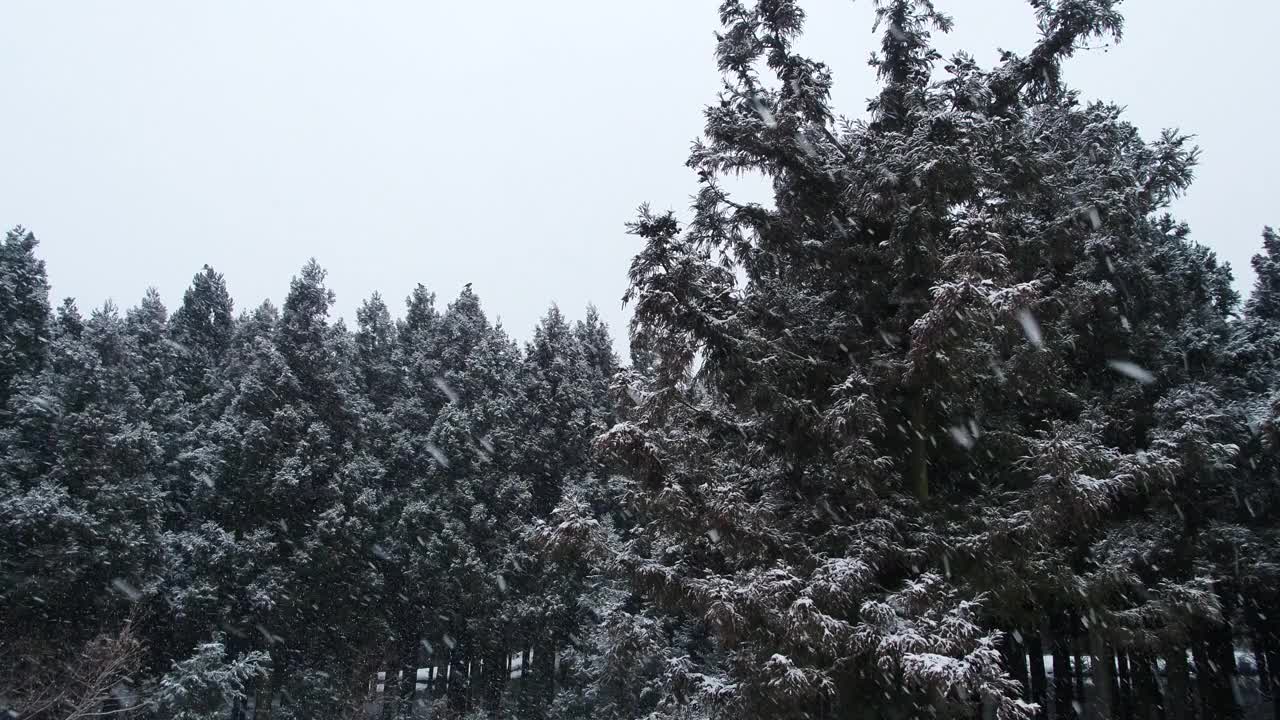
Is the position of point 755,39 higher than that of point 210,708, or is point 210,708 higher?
point 755,39

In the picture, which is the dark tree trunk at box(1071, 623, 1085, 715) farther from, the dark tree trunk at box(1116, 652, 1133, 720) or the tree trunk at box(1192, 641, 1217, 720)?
the tree trunk at box(1192, 641, 1217, 720)

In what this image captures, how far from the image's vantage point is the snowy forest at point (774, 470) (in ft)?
31.7

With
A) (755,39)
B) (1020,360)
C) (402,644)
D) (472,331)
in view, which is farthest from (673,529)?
(472,331)

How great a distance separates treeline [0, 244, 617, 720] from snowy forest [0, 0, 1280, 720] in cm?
14

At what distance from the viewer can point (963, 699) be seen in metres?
8.02

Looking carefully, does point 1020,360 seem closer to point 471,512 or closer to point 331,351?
point 471,512

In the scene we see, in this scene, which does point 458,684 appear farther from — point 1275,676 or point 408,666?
point 1275,676

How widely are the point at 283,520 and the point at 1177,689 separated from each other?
2975 cm

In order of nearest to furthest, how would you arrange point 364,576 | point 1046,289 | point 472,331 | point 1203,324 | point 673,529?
point 673,529 → point 1046,289 → point 1203,324 → point 364,576 → point 472,331

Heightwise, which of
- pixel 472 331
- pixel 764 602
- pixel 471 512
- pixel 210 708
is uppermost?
pixel 472 331

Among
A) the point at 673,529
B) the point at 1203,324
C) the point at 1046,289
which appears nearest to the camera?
the point at 673,529

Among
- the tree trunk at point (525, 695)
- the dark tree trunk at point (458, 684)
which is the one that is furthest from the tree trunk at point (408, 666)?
the tree trunk at point (525, 695)

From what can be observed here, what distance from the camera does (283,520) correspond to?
2850cm

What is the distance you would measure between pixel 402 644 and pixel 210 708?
786 cm
